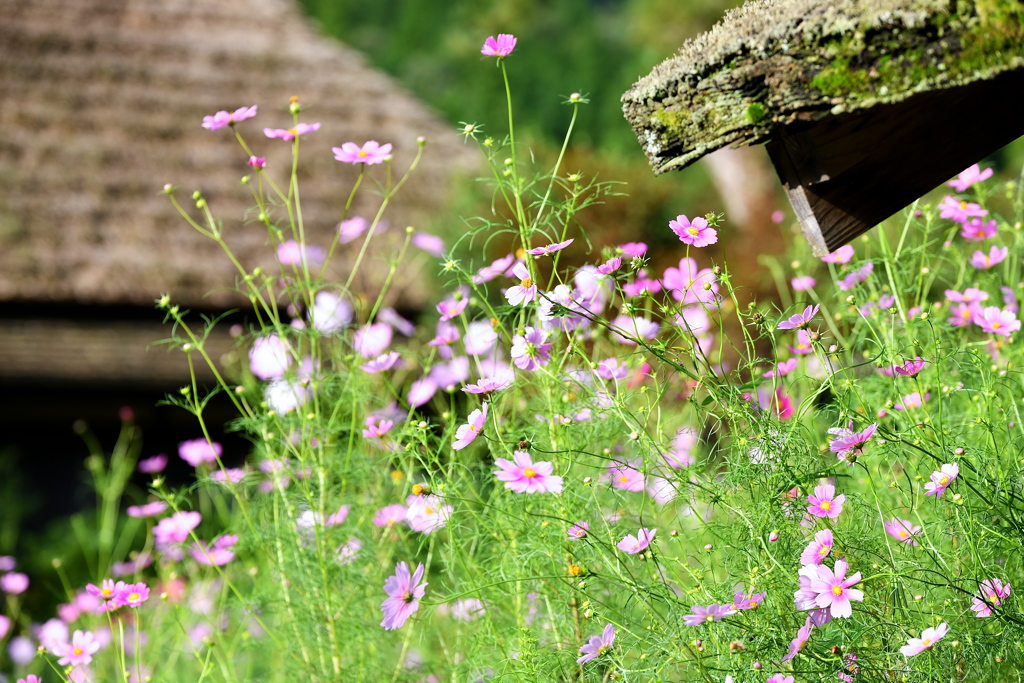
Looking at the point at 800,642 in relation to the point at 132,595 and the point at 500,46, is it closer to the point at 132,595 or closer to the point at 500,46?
the point at 500,46

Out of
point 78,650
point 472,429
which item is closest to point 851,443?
point 472,429

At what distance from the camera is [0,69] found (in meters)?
5.35

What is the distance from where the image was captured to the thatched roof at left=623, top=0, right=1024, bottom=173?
925mm

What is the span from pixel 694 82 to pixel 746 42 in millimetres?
72

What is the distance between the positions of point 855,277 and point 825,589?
72 centimetres

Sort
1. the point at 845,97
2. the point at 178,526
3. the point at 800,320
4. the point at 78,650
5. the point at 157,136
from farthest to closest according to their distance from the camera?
the point at 157,136 < the point at 178,526 < the point at 78,650 < the point at 800,320 < the point at 845,97

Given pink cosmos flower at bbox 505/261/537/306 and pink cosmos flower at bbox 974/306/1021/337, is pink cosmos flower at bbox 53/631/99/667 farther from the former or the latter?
pink cosmos flower at bbox 974/306/1021/337

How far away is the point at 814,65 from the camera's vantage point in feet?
3.23

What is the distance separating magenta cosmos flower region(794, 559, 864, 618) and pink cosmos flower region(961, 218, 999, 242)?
2.79 ft

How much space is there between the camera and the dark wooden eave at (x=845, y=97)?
3.07ft

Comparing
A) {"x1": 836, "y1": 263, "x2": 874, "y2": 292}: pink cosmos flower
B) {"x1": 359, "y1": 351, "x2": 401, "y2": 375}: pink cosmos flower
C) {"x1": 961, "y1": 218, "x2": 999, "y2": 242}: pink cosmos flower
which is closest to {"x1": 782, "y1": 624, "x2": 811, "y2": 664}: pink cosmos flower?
{"x1": 836, "y1": 263, "x2": 874, "y2": 292}: pink cosmos flower

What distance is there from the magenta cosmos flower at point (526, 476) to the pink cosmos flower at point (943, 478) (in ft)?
1.46

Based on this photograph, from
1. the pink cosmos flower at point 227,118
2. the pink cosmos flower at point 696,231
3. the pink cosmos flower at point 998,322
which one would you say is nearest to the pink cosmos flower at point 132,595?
the pink cosmos flower at point 227,118

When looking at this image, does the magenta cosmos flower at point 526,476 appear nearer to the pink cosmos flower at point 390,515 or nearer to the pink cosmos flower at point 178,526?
the pink cosmos flower at point 390,515
